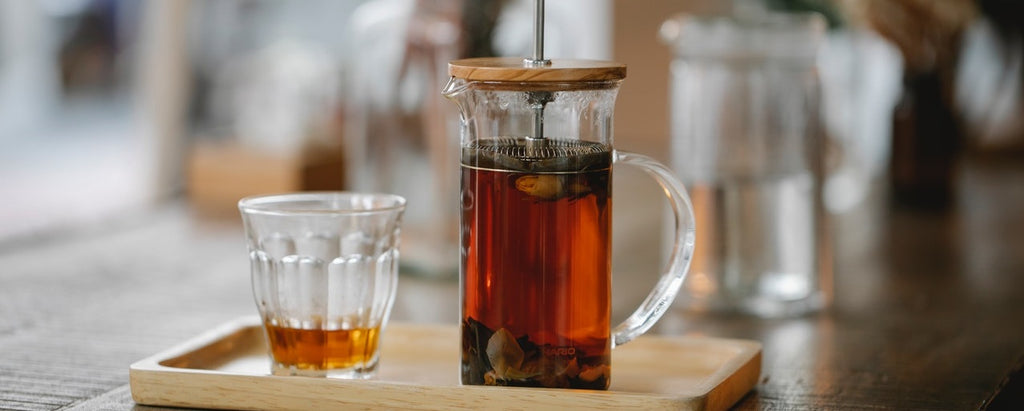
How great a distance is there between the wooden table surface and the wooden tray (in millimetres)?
29

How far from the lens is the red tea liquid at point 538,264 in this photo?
2.13 ft

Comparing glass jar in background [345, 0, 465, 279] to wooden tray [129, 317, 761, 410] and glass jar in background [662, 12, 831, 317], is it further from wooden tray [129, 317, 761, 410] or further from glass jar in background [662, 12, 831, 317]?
wooden tray [129, 317, 761, 410]

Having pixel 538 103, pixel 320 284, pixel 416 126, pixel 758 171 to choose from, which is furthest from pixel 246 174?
pixel 538 103

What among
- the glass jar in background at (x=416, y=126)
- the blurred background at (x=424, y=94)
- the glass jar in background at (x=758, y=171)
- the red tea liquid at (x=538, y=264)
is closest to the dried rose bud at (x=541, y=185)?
the red tea liquid at (x=538, y=264)

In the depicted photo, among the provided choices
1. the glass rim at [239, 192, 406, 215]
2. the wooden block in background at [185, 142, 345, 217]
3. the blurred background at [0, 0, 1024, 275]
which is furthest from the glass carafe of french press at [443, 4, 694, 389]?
the wooden block in background at [185, 142, 345, 217]

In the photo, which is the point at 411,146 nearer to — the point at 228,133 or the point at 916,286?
the point at 916,286

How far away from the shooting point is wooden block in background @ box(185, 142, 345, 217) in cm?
160

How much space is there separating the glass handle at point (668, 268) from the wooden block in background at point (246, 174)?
3.12 ft

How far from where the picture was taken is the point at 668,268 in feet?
2.36

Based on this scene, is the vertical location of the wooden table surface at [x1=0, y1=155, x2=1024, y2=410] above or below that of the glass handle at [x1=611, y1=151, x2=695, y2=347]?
below

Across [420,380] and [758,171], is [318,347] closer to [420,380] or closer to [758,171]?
[420,380]

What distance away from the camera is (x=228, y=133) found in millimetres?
1776

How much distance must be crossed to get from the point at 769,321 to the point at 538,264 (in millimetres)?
408

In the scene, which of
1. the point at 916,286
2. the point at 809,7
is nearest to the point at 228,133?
the point at 809,7
